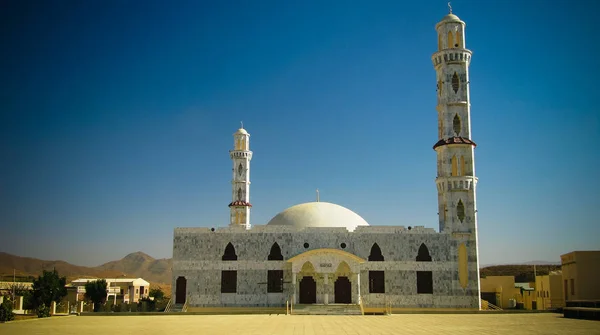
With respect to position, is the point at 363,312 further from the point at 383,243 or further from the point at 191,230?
the point at 191,230

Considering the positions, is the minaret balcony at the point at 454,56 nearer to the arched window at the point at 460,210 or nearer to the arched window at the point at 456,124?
the arched window at the point at 456,124

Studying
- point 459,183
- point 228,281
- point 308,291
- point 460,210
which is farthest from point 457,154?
point 228,281

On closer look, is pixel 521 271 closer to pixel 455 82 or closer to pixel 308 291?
pixel 455 82

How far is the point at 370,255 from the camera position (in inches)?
1606

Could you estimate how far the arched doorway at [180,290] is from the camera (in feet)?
134

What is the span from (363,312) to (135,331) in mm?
17929

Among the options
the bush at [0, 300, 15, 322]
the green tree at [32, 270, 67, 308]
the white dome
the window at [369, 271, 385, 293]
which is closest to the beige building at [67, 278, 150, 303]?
Answer: the green tree at [32, 270, 67, 308]

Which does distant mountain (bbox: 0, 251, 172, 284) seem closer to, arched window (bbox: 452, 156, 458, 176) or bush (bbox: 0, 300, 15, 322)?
bush (bbox: 0, 300, 15, 322)

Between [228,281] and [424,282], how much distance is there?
13687 millimetres

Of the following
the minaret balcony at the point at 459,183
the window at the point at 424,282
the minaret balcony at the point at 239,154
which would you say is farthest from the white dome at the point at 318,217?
the minaret balcony at the point at 239,154

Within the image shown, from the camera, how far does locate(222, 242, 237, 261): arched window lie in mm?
41094

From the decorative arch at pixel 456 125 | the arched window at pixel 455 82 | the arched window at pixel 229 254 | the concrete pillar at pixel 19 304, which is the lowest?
the concrete pillar at pixel 19 304

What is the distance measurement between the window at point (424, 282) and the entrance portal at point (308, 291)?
7.22 meters

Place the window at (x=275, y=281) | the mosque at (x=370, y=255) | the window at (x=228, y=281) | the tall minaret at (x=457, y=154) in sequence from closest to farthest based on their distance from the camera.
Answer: the mosque at (x=370, y=255), the tall minaret at (x=457, y=154), the window at (x=275, y=281), the window at (x=228, y=281)
